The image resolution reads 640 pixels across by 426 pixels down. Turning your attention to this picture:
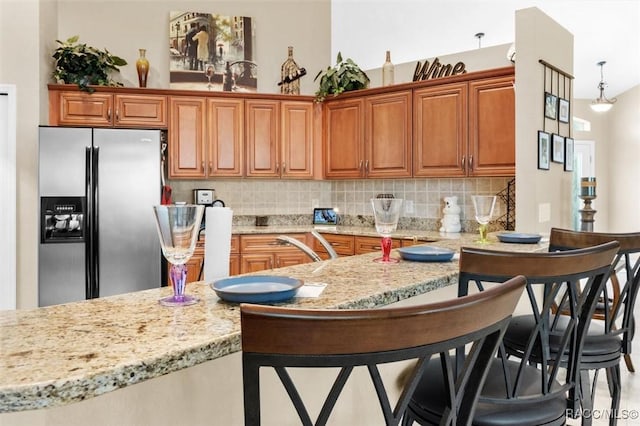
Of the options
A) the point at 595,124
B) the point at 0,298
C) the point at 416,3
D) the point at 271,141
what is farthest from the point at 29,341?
the point at 595,124

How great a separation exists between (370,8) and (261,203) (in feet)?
8.75

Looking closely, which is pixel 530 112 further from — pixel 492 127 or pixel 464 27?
pixel 464 27

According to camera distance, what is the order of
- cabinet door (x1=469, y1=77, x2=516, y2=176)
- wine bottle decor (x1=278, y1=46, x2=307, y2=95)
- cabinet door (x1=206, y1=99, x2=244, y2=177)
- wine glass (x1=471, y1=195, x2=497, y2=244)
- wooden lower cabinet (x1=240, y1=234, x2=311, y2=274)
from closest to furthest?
1. wine glass (x1=471, y1=195, x2=497, y2=244)
2. cabinet door (x1=469, y1=77, x2=516, y2=176)
3. wooden lower cabinet (x1=240, y1=234, x2=311, y2=274)
4. cabinet door (x1=206, y1=99, x2=244, y2=177)
5. wine bottle decor (x1=278, y1=46, x2=307, y2=95)

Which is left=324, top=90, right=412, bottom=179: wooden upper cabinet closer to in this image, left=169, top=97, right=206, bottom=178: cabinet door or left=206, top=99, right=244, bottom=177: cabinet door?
left=206, top=99, right=244, bottom=177: cabinet door

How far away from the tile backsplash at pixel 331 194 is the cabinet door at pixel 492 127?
0.45 m

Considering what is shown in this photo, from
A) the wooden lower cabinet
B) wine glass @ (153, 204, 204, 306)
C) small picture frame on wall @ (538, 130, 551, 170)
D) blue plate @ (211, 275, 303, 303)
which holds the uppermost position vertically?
small picture frame on wall @ (538, 130, 551, 170)

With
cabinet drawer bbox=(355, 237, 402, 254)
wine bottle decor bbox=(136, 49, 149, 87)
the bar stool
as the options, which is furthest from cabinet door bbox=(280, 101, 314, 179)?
the bar stool

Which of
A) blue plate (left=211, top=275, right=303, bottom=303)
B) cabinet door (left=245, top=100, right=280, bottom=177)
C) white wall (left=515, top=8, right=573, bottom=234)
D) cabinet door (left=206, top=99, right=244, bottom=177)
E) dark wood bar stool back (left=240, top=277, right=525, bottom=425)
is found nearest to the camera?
dark wood bar stool back (left=240, top=277, right=525, bottom=425)

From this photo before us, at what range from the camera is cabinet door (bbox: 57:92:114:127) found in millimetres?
4145

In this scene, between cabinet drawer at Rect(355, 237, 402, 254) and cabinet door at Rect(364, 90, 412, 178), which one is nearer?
cabinet drawer at Rect(355, 237, 402, 254)

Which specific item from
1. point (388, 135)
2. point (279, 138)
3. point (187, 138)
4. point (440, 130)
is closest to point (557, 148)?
point (440, 130)

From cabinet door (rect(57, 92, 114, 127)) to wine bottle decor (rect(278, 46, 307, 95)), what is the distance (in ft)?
5.41

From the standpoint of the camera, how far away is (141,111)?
14.2 ft

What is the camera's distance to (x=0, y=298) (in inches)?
145
